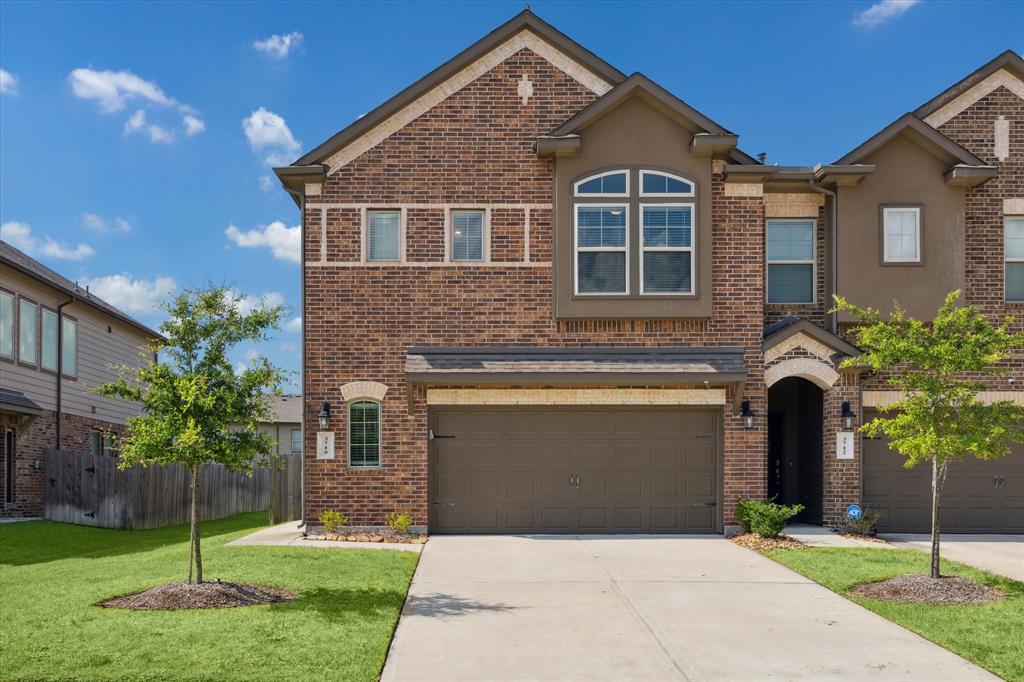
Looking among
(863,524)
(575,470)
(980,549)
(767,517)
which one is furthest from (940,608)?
(575,470)

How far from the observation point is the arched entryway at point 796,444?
18534 mm

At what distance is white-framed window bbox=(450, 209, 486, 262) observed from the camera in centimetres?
1733

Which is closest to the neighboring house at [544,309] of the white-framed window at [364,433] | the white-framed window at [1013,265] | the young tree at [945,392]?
the white-framed window at [364,433]

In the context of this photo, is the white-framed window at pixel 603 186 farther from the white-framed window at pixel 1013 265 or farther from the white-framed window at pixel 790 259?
the white-framed window at pixel 1013 265

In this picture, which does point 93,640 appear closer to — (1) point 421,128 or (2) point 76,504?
(1) point 421,128

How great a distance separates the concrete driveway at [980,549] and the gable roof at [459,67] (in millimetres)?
10160

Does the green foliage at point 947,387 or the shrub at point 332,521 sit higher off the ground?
the green foliage at point 947,387

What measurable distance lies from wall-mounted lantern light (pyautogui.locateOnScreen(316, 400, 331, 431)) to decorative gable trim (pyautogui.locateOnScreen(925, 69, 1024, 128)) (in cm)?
1339

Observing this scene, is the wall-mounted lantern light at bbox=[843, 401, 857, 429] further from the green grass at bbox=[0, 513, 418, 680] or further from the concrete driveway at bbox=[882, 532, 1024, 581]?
the green grass at bbox=[0, 513, 418, 680]

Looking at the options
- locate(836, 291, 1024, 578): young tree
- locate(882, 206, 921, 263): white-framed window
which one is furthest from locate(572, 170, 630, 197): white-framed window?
locate(836, 291, 1024, 578): young tree

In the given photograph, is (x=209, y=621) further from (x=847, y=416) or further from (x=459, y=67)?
(x=847, y=416)

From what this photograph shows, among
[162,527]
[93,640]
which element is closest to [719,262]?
[93,640]

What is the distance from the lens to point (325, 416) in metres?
16.9

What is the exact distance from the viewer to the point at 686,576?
1301 centimetres
